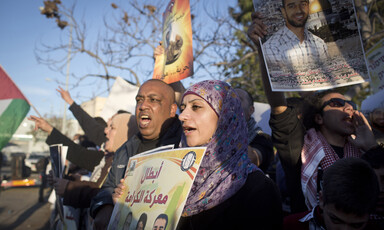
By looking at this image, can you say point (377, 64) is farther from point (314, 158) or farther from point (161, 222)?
point (161, 222)

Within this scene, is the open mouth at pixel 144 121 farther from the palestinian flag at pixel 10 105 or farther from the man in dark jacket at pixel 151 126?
the palestinian flag at pixel 10 105

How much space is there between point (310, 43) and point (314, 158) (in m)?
0.77

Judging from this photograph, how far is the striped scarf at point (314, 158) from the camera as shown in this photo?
1.92 m

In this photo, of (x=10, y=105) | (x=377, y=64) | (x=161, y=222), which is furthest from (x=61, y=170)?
(x=377, y=64)

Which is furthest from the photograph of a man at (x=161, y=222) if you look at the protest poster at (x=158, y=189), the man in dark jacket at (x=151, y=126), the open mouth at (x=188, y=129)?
the man in dark jacket at (x=151, y=126)

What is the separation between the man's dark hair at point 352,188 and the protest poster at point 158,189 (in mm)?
703

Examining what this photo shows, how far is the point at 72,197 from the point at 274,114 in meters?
1.87

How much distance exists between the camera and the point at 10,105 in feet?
12.0

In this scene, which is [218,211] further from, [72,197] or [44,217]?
[44,217]

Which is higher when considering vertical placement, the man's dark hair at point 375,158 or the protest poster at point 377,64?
the protest poster at point 377,64

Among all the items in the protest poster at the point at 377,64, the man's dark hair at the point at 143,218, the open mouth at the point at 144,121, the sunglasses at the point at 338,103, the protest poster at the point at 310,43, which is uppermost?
the protest poster at the point at 310,43

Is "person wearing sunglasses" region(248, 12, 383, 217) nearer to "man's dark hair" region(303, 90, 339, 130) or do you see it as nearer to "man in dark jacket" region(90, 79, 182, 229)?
"man's dark hair" region(303, 90, 339, 130)

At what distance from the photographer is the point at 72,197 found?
103 inches

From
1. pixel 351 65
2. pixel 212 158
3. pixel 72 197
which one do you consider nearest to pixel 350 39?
pixel 351 65
